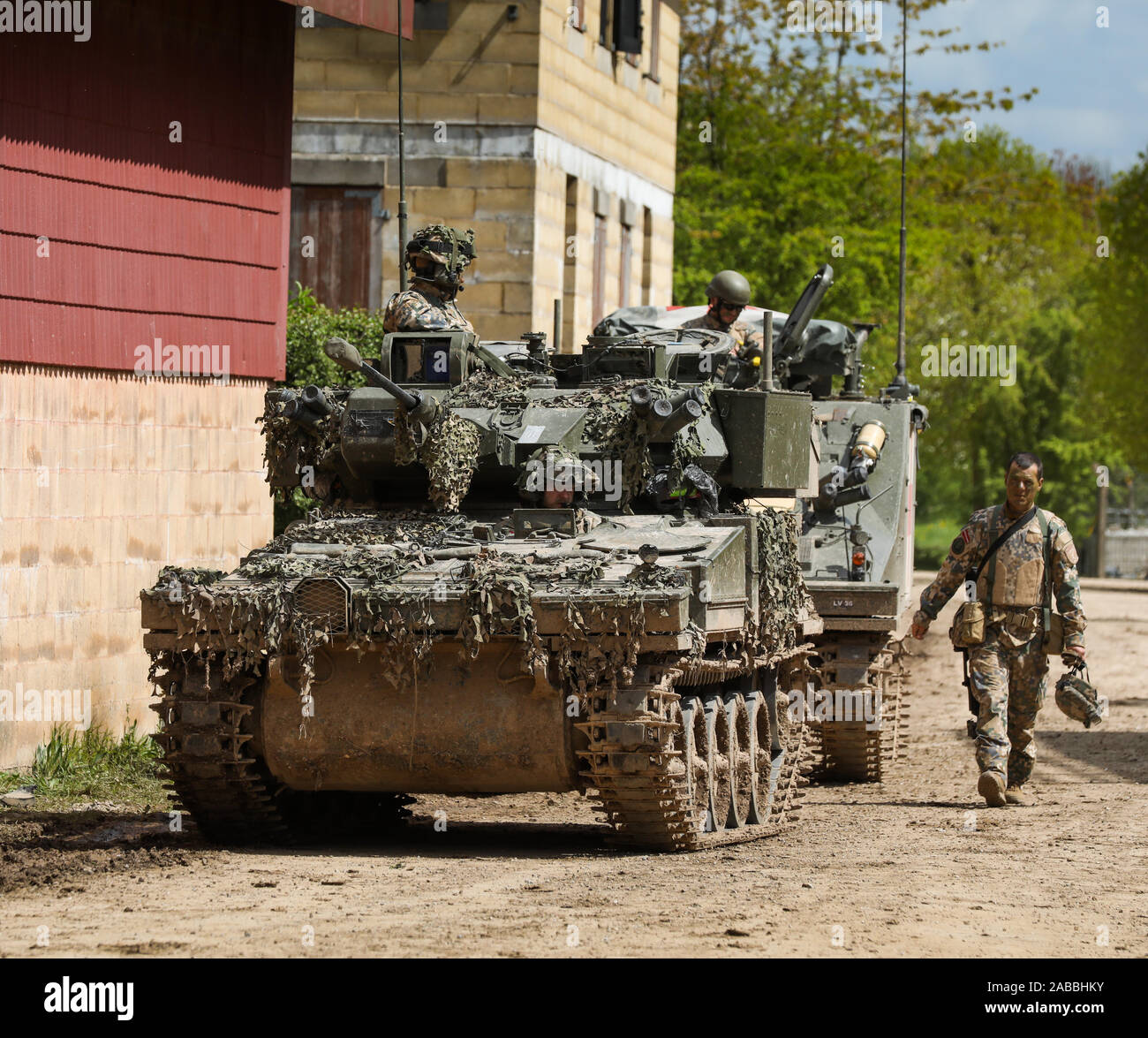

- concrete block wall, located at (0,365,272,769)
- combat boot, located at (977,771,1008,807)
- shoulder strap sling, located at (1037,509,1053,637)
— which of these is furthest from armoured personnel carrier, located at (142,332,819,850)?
concrete block wall, located at (0,365,272,769)

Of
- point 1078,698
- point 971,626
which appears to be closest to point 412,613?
point 971,626

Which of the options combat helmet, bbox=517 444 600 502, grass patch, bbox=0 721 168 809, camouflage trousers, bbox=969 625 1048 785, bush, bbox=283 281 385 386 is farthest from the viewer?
bush, bbox=283 281 385 386

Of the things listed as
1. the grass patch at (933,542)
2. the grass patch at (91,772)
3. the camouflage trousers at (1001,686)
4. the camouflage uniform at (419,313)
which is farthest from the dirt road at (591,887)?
the grass patch at (933,542)

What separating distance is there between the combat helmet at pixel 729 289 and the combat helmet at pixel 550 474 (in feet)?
11.1

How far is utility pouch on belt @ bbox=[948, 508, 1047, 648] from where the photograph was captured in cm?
1248

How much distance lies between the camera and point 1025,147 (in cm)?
6438

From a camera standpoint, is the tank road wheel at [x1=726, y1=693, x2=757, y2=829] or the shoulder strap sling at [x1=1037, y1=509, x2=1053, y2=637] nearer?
the tank road wheel at [x1=726, y1=693, x2=757, y2=829]

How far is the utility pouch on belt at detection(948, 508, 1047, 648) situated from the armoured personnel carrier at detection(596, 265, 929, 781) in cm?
153

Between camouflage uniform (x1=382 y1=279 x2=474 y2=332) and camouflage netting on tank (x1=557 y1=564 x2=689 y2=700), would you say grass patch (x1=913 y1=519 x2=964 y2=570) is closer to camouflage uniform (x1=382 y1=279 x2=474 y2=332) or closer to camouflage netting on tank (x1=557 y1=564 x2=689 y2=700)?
camouflage uniform (x1=382 y1=279 x2=474 y2=332)

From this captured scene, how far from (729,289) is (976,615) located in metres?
3.38

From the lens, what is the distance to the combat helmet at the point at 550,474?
11.6m

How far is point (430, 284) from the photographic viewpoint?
1292cm

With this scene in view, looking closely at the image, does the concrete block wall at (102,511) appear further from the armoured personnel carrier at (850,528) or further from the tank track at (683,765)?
the tank track at (683,765)

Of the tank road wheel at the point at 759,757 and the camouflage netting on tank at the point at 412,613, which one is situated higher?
the camouflage netting on tank at the point at 412,613
